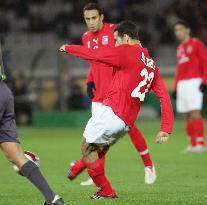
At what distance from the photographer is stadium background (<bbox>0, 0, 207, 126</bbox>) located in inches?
1042

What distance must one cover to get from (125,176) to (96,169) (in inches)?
113

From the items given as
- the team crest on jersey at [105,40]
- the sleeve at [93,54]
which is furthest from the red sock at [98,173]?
the team crest on jersey at [105,40]

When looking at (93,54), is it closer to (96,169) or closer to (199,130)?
(96,169)

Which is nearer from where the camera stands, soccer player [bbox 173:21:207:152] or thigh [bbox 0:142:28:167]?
thigh [bbox 0:142:28:167]

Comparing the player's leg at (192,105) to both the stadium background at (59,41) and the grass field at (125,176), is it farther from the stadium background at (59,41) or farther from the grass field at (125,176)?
the stadium background at (59,41)

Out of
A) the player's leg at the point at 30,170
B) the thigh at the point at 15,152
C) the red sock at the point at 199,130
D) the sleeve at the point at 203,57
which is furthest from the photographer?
the red sock at the point at 199,130

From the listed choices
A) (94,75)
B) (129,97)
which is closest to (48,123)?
(94,75)

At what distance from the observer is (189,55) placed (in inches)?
652

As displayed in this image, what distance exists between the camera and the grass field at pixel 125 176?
380 inches

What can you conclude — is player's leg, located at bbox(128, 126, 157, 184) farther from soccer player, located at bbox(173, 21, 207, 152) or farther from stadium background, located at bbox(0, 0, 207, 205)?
soccer player, located at bbox(173, 21, 207, 152)

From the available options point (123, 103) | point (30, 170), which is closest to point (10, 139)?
point (30, 170)

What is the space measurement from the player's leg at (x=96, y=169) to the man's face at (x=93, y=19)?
2268 mm

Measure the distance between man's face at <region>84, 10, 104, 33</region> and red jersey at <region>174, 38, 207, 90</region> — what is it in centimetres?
528

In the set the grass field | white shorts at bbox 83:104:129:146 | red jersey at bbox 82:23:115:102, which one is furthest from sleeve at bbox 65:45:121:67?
red jersey at bbox 82:23:115:102
